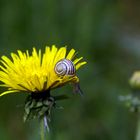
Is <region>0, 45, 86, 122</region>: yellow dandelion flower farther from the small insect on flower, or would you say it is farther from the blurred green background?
the blurred green background

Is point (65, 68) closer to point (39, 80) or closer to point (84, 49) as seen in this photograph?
point (39, 80)

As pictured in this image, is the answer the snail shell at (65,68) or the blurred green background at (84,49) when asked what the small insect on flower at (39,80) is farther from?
the blurred green background at (84,49)

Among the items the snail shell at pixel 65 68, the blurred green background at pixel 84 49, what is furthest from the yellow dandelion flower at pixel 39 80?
the blurred green background at pixel 84 49

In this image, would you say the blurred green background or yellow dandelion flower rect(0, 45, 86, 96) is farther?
the blurred green background

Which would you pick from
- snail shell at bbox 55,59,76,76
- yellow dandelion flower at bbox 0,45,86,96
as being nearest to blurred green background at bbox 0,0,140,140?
yellow dandelion flower at bbox 0,45,86,96

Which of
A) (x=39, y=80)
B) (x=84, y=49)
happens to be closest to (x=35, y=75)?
(x=39, y=80)

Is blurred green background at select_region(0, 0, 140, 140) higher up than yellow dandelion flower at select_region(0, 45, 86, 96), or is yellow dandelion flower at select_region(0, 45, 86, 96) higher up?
blurred green background at select_region(0, 0, 140, 140)
